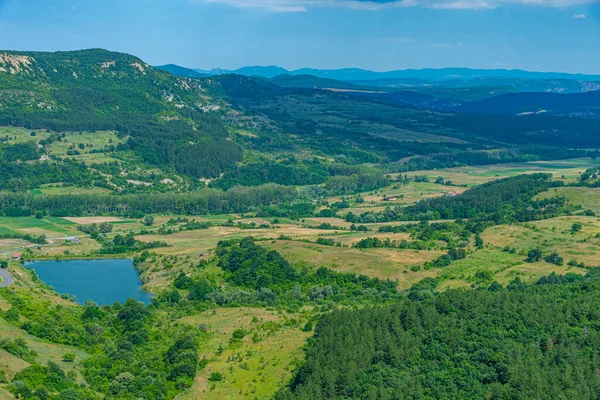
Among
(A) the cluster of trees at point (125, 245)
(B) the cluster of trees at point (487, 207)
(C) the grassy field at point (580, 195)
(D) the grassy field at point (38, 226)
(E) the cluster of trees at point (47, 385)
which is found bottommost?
(D) the grassy field at point (38, 226)

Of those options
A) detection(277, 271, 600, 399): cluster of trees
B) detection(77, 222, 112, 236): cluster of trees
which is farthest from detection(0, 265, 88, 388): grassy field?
detection(77, 222, 112, 236): cluster of trees

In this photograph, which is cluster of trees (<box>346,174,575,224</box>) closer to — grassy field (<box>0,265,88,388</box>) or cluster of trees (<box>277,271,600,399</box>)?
cluster of trees (<box>277,271,600,399</box>)

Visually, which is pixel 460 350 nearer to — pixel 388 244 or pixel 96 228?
pixel 388 244

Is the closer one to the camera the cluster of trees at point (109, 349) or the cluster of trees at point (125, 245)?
the cluster of trees at point (109, 349)

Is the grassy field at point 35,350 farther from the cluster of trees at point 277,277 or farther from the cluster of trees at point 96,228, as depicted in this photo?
the cluster of trees at point 96,228

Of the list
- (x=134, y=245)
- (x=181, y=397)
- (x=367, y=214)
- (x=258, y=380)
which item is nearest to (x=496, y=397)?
(x=258, y=380)

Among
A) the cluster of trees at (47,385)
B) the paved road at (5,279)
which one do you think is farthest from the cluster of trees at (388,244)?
the cluster of trees at (47,385)

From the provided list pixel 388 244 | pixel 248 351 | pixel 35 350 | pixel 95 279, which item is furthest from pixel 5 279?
pixel 388 244
